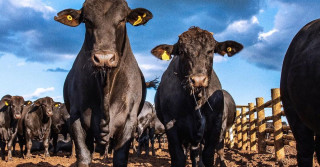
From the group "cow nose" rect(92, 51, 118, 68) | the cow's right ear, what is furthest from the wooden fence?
"cow nose" rect(92, 51, 118, 68)

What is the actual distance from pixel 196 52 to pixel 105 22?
1536 millimetres

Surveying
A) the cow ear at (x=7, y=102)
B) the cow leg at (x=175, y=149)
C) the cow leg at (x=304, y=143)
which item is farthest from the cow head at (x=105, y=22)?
the cow ear at (x=7, y=102)

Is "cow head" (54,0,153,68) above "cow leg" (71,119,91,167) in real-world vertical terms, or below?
above

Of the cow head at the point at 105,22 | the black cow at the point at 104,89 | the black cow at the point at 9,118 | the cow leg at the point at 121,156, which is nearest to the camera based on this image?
the cow head at the point at 105,22

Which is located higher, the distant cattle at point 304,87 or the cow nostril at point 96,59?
the cow nostril at point 96,59

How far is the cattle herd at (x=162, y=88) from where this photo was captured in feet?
10.9

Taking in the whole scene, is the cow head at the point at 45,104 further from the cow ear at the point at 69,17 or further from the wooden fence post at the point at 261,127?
the cow ear at the point at 69,17

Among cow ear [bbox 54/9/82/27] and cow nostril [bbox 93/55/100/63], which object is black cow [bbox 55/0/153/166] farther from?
cow nostril [bbox 93/55/100/63]

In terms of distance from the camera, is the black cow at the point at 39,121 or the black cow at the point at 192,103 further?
the black cow at the point at 39,121

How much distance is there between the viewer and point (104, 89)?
3920mm

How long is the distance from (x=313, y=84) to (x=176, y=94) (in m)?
2.64

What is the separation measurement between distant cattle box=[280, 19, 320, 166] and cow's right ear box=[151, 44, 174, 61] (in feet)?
6.55

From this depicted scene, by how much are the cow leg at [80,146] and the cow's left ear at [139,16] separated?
1407mm

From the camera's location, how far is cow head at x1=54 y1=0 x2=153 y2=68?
347cm
